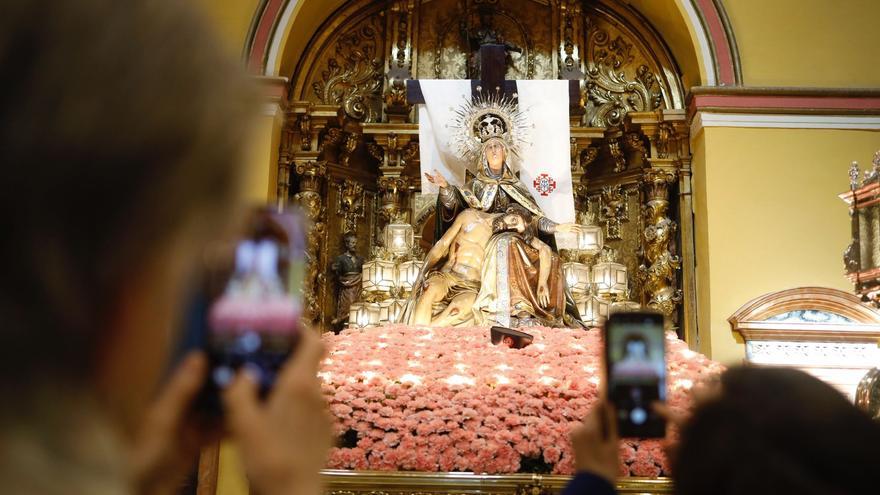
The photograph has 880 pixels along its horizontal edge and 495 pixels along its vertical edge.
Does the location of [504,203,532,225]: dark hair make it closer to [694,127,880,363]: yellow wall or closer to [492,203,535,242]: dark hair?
[492,203,535,242]: dark hair

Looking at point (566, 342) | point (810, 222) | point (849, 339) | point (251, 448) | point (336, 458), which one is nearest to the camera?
point (251, 448)

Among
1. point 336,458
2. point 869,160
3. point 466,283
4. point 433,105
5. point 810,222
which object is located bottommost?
point 336,458

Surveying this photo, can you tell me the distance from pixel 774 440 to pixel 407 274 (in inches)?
245

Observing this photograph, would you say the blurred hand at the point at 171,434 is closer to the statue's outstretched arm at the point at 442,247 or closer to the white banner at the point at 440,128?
the statue's outstretched arm at the point at 442,247

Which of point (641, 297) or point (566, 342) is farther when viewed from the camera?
point (641, 297)

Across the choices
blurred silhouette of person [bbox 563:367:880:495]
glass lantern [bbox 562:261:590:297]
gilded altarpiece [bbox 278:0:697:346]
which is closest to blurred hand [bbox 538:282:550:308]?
glass lantern [bbox 562:261:590:297]

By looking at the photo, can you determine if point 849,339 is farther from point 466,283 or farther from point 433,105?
point 433,105

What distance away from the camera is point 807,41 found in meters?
6.86

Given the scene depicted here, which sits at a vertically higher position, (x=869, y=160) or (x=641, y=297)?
(x=869, y=160)

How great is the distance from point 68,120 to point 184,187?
0.22 ft

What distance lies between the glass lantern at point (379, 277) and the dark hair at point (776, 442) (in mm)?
6110

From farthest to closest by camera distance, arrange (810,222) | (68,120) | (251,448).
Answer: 1. (810,222)
2. (251,448)
3. (68,120)

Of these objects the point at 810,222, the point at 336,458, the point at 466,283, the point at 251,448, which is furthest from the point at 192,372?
the point at 810,222

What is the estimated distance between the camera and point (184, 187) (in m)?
0.44
